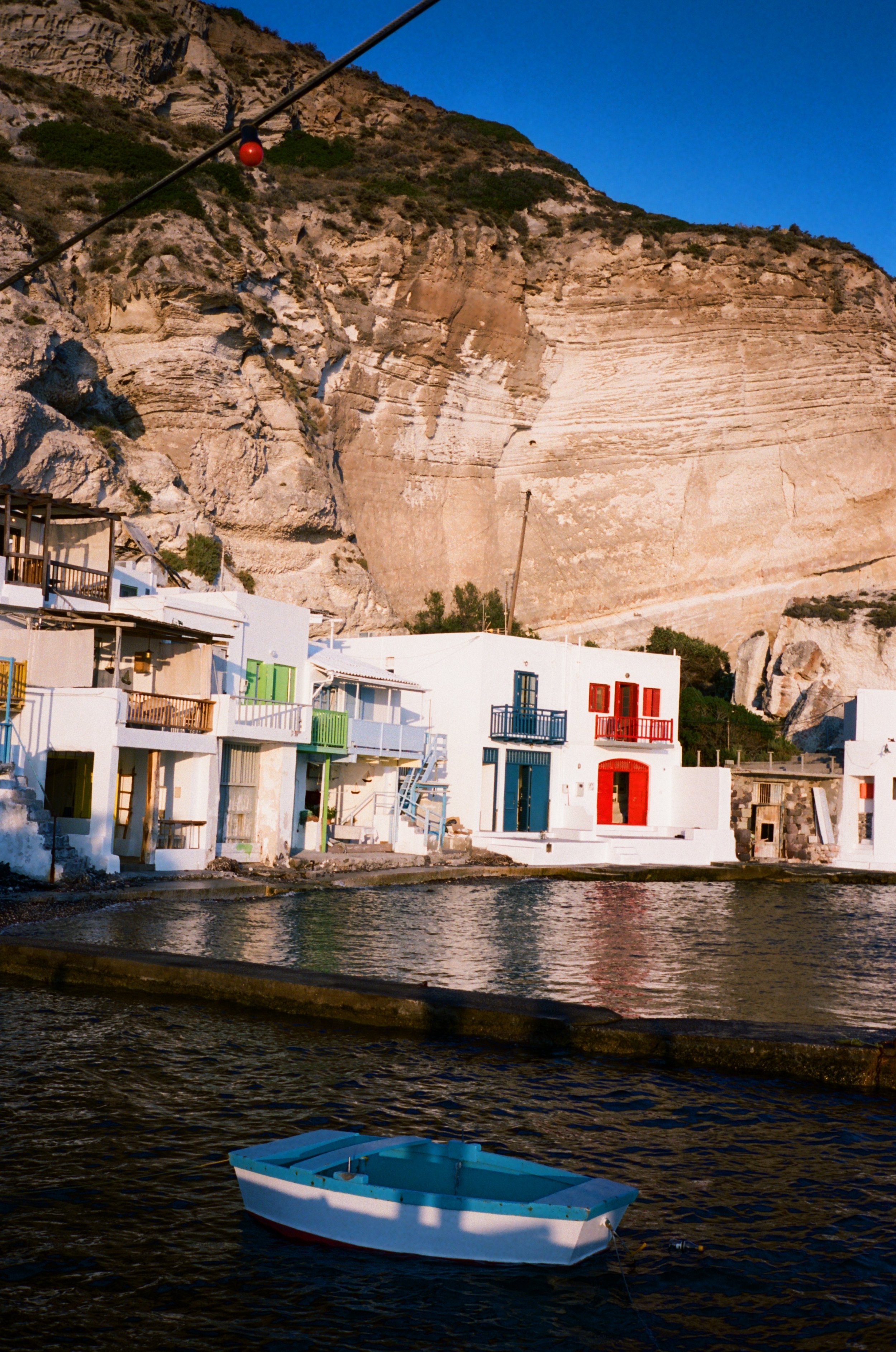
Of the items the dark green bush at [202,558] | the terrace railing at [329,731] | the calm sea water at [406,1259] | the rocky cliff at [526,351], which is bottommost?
the calm sea water at [406,1259]

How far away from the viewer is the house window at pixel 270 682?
104ft

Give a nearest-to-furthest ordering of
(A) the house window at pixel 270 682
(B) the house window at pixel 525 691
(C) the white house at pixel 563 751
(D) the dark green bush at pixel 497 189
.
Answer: (A) the house window at pixel 270 682
(C) the white house at pixel 563 751
(B) the house window at pixel 525 691
(D) the dark green bush at pixel 497 189

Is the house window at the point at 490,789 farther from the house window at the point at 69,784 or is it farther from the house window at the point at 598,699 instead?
the house window at the point at 69,784

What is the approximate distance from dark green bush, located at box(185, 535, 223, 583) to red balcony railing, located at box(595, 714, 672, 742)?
14.9m

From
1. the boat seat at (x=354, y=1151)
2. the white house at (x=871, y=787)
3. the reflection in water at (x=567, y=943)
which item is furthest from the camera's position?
the white house at (x=871, y=787)

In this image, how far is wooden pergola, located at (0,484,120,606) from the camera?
93.5 ft

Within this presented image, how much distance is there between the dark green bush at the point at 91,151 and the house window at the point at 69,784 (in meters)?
38.7

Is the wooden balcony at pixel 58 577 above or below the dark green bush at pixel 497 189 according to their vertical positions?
below

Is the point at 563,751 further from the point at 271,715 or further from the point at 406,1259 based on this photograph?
the point at 406,1259

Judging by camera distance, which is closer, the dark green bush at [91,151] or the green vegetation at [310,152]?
the dark green bush at [91,151]

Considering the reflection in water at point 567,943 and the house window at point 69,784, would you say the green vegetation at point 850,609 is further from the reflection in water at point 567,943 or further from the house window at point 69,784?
the house window at point 69,784

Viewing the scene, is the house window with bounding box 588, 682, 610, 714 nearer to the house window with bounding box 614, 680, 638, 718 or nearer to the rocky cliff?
the house window with bounding box 614, 680, 638, 718

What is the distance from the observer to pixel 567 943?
816 inches

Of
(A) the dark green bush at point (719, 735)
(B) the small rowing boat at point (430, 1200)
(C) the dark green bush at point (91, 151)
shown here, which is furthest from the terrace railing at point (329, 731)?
(C) the dark green bush at point (91, 151)
